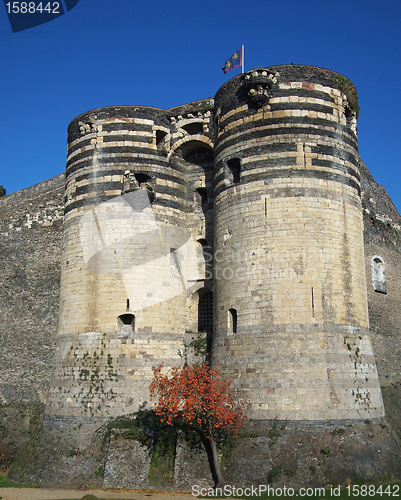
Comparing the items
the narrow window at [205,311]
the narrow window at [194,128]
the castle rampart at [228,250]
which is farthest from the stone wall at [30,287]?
the narrow window at [194,128]

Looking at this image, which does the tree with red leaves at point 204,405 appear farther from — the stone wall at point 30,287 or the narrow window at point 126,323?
the stone wall at point 30,287

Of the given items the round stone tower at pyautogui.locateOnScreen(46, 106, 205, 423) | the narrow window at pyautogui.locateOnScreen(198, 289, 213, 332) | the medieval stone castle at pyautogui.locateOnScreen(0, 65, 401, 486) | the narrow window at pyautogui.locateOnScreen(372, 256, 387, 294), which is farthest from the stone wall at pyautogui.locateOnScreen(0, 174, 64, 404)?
the narrow window at pyautogui.locateOnScreen(372, 256, 387, 294)

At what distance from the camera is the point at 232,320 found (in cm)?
1997

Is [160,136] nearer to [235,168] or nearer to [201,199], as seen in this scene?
[201,199]

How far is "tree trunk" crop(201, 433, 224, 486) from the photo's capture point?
55.3ft

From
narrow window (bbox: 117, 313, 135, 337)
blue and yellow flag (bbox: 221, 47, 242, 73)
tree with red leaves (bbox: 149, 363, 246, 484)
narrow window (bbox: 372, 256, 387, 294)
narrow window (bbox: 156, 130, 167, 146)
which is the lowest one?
tree with red leaves (bbox: 149, 363, 246, 484)

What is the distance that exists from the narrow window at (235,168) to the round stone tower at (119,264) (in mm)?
3379

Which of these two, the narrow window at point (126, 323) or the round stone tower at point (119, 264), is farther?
the narrow window at point (126, 323)

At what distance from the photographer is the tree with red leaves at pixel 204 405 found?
56.5ft

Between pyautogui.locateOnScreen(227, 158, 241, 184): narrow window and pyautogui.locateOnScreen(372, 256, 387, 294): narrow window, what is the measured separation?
1026 cm

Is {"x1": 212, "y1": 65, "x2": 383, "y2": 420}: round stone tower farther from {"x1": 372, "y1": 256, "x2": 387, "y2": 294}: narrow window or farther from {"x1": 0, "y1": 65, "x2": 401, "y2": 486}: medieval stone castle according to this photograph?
{"x1": 372, "y1": 256, "x2": 387, "y2": 294}: narrow window

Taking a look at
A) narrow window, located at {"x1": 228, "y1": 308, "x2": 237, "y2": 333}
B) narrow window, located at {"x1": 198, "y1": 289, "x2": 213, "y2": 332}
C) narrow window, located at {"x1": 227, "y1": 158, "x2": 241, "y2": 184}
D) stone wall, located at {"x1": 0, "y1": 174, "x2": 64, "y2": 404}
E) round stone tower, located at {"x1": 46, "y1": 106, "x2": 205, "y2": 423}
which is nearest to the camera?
narrow window, located at {"x1": 228, "y1": 308, "x2": 237, "y2": 333}

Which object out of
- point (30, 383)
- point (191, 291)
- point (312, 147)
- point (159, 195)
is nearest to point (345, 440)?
point (191, 291)

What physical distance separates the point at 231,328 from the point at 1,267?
15.4 meters
